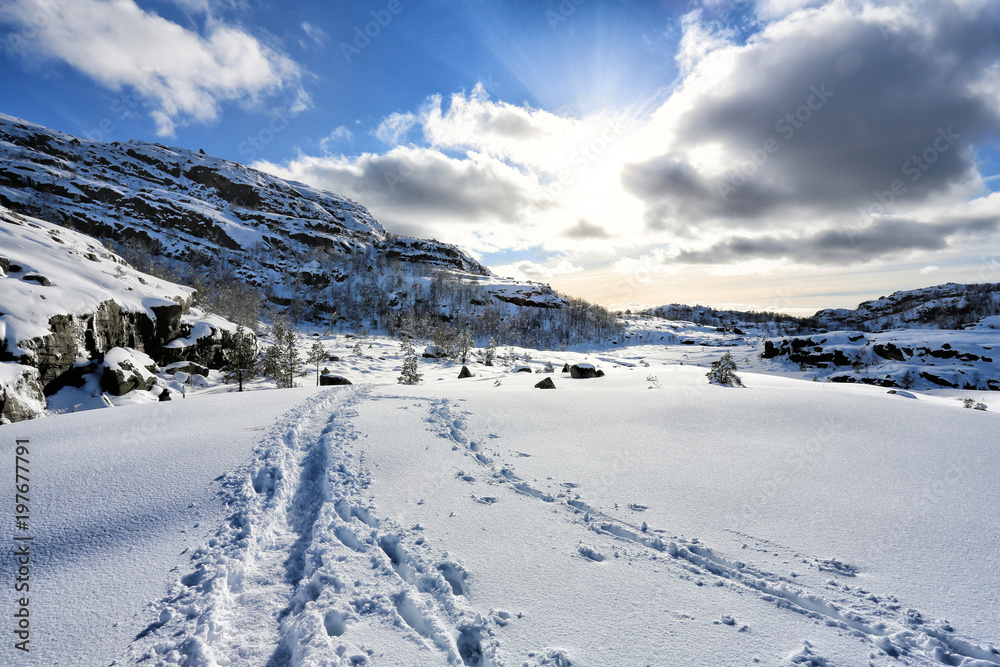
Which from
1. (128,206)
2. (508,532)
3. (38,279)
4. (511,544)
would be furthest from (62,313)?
(128,206)

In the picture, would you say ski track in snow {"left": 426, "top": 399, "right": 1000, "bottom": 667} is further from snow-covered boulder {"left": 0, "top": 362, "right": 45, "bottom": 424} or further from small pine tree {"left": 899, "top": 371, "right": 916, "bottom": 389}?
small pine tree {"left": 899, "top": 371, "right": 916, "bottom": 389}

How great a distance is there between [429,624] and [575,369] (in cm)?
2043

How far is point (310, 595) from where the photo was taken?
3.76 m

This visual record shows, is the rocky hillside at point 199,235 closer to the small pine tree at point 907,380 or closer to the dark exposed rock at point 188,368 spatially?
the dark exposed rock at point 188,368

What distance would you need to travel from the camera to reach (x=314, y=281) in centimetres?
12975

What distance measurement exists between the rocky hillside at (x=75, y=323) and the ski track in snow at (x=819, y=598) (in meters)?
21.8

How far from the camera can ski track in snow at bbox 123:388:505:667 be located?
307 centimetres

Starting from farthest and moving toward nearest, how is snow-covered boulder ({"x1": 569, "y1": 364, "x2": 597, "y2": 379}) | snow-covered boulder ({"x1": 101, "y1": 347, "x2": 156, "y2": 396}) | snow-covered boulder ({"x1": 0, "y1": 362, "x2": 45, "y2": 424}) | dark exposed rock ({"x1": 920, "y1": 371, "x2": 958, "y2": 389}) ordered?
1. dark exposed rock ({"x1": 920, "y1": 371, "x2": 958, "y2": 389})
2. snow-covered boulder ({"x1": 569, "y1": 364, "x2": 597, "y2": 379})
3. snow-covered boulder ({"x1": 101, "y1": 347, "x2": 156, "y2": 396})
4. snow-covered boulder ({"x1": 0, "y1": 362, "x2": 45, "y2": 424})

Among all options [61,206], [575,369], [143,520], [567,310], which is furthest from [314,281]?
[143,520]

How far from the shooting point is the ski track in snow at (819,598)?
121 inches

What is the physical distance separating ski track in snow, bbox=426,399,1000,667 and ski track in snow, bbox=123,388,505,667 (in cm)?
179

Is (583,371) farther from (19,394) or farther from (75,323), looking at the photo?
(75,323)

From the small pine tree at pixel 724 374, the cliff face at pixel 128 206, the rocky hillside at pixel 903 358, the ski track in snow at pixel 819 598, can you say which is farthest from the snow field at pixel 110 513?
the cliff face at pixel 128 206

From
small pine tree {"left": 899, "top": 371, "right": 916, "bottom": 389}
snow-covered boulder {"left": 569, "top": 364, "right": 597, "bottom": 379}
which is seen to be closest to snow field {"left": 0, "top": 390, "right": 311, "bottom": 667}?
snow-covered boulder {"left": 569, "top": 364, "right": 597, "bottom": 379}
